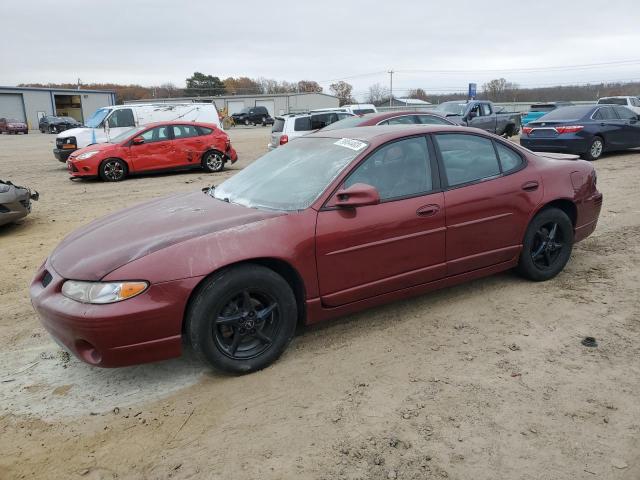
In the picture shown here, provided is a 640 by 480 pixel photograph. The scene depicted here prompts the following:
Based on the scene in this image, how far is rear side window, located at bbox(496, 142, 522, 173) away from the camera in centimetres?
444

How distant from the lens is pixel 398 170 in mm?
3938

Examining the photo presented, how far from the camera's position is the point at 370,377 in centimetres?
325

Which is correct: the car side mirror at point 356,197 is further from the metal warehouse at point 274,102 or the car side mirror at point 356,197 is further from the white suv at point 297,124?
the metal warehouse at point 274,102

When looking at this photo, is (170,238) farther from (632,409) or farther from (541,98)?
(541,98)

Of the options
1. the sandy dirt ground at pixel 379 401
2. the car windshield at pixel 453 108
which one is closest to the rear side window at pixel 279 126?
the car windshield at pixel 453 108

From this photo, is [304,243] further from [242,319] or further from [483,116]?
[483,116]

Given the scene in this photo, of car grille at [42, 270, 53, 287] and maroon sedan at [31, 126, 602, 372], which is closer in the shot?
maroon sedan at [31, 126, 602, 372]

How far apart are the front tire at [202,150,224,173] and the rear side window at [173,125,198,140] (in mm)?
644

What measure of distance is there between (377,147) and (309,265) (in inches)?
43.8

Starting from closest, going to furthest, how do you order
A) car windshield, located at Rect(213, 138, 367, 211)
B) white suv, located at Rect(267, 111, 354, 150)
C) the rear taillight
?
car windshield, located at Rect(213, 138, 367, 211)
the rear taillight
white suv, located at Rect(267, 111, 354, 150)

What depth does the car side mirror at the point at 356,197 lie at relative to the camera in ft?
11.4

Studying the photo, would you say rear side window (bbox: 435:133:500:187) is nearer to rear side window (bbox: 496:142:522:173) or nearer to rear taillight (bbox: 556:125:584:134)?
rear side window (bbox: 496:142:522:173)

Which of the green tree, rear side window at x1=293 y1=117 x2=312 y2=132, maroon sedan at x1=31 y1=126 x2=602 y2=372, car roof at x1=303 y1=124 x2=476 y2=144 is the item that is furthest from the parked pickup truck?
the green tree

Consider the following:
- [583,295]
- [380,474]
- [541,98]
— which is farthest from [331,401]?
[541,98]
